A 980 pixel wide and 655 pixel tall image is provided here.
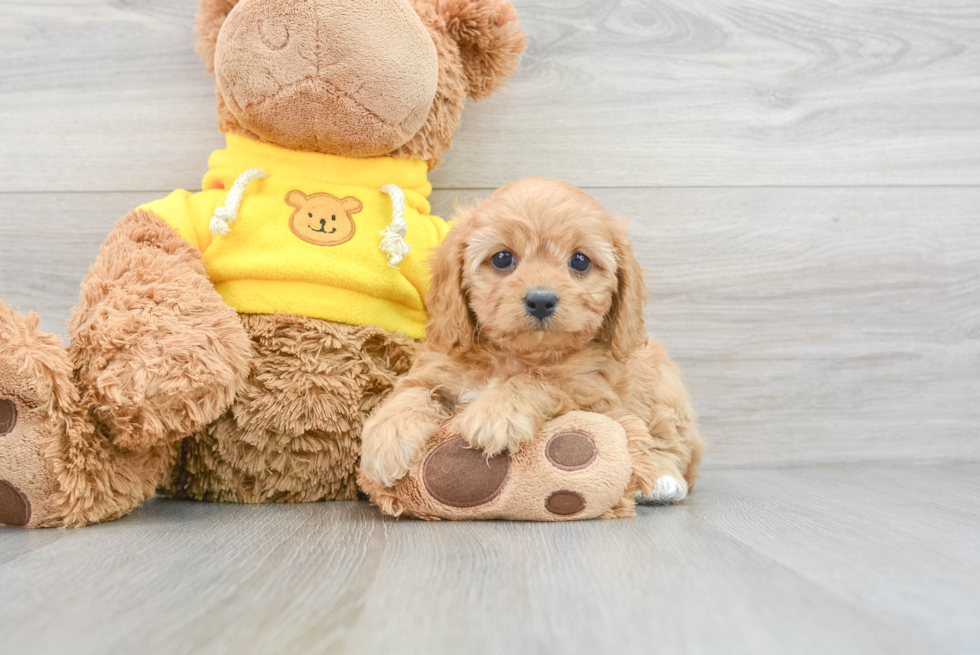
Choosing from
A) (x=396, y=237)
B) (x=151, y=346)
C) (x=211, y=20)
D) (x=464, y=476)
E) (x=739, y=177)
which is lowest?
(x=464, y=476)

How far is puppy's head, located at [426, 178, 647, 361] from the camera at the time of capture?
119 cm

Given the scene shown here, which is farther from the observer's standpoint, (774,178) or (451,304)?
→ (774,178)

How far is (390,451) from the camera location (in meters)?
1.17

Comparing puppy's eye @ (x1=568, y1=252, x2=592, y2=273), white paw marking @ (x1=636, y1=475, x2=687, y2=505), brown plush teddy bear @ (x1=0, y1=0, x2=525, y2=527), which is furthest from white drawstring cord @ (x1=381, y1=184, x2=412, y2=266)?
white paw marking @ (x1=636, y1=475, x2=687, y2=505)

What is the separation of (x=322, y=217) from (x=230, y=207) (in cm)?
17

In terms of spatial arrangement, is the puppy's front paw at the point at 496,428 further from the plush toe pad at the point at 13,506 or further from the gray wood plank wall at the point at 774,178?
the gray wood plank wall at the point at 774,178

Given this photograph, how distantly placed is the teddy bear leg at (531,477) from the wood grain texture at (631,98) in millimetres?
873

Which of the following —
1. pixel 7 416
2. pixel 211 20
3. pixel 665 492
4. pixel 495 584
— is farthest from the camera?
pixel 211 20

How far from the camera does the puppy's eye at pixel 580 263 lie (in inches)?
49.6

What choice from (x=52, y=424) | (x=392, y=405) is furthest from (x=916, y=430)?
(x=52, y=424)

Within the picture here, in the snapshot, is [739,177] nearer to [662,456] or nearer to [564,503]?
[662,456]

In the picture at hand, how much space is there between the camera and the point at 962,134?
1.93 m

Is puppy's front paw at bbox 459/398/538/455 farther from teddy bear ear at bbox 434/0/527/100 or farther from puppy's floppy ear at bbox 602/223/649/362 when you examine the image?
teddy bear ear at bbox 434/0/527/100

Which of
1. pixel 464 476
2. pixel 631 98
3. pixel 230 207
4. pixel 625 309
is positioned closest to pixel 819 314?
pixel 631 98
